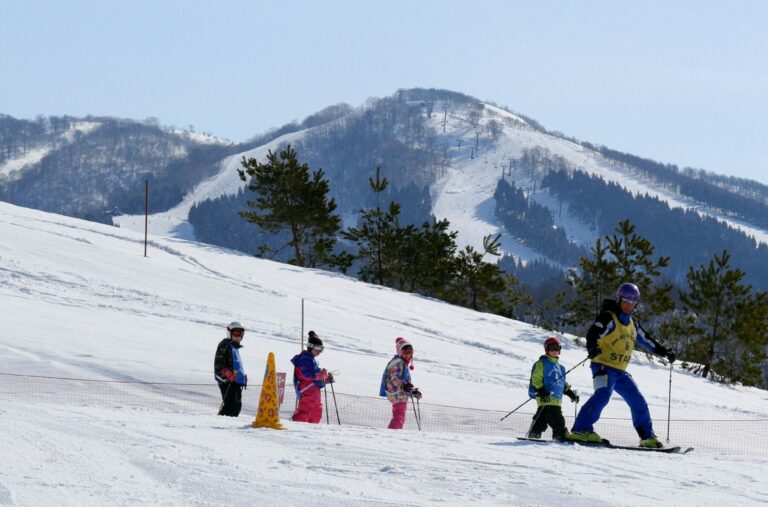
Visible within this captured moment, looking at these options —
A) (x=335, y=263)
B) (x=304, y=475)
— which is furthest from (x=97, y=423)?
(x=335, y=263)

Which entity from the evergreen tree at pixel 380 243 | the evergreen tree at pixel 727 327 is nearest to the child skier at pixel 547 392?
the evergreen tree at pixel 727 327

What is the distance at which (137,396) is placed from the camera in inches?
603

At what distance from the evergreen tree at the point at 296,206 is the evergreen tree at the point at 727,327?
17710 millimetres

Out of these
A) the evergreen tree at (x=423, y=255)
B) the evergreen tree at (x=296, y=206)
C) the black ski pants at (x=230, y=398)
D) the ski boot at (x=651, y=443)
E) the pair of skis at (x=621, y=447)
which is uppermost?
the evergreen tree at (x=296, y=206)

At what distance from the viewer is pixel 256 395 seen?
51.9 feet

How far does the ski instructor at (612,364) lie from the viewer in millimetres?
9508

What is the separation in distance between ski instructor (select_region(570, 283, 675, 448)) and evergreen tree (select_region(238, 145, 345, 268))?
37350 millimetres

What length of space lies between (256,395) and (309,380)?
4635 mm

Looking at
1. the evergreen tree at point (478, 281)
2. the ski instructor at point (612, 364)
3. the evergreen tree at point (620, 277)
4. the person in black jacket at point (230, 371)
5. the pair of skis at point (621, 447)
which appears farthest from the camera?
the evergreen tree at point (478, 281)

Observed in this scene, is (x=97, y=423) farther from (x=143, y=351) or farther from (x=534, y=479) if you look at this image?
(x=143, y=351)

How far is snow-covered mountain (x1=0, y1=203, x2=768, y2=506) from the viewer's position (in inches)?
250

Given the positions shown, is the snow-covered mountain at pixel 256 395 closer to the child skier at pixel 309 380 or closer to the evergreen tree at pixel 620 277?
the child skier at pixel 309 380

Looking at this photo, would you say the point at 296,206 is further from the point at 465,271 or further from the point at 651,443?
the point at 651,443

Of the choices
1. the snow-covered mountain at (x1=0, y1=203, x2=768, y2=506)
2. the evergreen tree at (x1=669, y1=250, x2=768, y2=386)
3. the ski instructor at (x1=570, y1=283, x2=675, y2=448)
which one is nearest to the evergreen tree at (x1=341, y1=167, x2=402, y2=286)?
the snow-covered mountain at (x1=0, y1=203, x2=768, y2=506)
